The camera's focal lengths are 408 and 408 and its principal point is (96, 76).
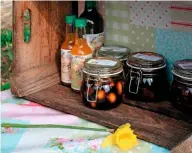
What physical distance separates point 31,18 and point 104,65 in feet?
0.83

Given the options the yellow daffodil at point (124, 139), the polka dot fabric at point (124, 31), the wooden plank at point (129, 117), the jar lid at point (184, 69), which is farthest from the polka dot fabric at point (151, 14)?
the yellow daffodil at point (124, 139)

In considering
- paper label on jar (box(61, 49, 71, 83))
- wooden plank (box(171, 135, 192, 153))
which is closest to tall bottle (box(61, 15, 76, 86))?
paper label on jar (box(61, 49, 71, 83))

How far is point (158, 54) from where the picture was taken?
3.39 ft

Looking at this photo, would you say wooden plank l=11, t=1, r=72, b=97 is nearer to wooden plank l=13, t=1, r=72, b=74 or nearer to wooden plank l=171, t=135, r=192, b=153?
wooden plank l=13, t=1, r=72, b=74

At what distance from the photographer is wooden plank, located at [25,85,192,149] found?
2.71 ft

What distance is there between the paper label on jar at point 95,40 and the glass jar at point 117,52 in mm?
25

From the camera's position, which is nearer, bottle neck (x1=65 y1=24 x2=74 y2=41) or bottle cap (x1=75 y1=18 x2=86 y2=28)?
bottle cap (x1=75 y1=18 x2=86 y2=28)

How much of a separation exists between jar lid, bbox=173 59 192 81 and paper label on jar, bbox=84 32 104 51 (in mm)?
259

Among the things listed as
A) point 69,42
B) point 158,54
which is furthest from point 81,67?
point 158,54

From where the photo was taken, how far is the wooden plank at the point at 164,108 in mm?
909

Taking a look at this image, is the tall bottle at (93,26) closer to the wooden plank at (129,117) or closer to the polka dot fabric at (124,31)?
the polka dot fabric at (124,31)

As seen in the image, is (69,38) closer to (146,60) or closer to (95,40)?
(95,40)

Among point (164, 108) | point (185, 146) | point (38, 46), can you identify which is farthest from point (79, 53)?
point (185, 146)

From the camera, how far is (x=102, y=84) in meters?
0.93
